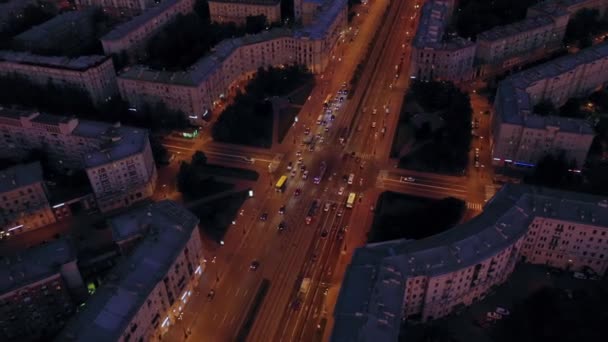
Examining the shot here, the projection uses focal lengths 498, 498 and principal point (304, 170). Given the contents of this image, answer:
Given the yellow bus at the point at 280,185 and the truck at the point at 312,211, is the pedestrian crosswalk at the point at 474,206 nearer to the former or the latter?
the truck at the point at 312,211

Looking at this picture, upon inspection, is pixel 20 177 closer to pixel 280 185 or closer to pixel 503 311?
pixel 280 185

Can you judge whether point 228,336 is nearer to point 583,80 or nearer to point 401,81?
point 401,81

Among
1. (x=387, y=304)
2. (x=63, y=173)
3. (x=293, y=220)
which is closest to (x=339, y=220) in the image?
(x=293, y=220)

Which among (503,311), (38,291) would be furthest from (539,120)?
(38,291)

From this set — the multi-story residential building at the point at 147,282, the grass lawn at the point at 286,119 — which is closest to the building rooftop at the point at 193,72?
the grass lawn at the point at 286,119

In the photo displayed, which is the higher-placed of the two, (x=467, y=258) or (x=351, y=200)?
(x=467, y=258)

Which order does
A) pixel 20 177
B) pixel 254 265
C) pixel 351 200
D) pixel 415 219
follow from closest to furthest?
1. pixel 254 265
2. pixel 415 219
3. pixel 20 177
4. pixel 351 200

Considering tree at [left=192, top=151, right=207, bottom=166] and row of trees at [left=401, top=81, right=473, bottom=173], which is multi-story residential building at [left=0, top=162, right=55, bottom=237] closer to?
tree at [left=192, top=151, right=207, bottom=166]
